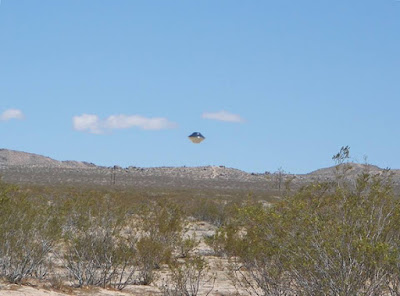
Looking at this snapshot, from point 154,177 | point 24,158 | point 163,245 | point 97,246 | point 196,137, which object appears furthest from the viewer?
point 24,158

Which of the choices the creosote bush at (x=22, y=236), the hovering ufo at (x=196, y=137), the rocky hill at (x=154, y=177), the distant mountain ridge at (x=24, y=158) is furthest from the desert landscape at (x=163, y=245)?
the distant mountain ridge at (x=24, y=158)

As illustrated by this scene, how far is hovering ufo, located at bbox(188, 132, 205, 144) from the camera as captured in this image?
25591 millimetres

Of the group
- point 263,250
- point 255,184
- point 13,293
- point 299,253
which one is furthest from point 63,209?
point 255,184

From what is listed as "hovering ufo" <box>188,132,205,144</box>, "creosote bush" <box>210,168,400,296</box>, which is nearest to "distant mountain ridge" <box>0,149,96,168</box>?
"hovering ufo" <box>188,132,205,144</box>

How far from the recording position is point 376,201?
10.8 meters

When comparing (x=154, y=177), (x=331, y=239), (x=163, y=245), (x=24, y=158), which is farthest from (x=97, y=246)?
(x=24, y=158)

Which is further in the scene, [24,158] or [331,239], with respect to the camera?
[24,158]

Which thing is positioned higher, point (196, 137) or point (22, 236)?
point (196, 137)

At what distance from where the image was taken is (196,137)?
25750 millimetres

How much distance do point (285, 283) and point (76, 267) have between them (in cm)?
559

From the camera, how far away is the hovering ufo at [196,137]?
2559 cm

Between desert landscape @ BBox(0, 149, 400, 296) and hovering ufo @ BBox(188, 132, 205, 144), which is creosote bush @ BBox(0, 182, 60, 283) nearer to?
desert landscape @ BBox(0, 149, 400, 296)

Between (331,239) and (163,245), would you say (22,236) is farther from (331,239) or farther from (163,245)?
(331,239)

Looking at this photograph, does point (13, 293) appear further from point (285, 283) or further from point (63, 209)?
point (285, 283)
